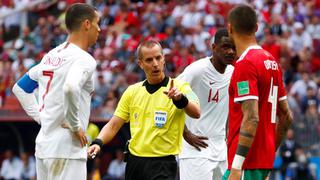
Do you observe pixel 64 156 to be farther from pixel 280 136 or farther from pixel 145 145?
pixel 280 136

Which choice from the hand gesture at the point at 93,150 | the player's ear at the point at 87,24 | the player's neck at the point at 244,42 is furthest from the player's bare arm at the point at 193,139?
the player's neck at the point at 244,42

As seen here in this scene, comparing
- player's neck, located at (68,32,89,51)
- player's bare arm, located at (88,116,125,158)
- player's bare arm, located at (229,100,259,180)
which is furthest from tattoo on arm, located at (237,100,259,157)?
player's neck, located at (68,32,89,51)

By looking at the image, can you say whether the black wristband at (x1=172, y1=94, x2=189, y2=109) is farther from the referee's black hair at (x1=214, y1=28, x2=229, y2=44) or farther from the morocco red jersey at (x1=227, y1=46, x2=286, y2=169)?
the referee's black hair at (x1=214, y1=28, x2=229, y2=44)

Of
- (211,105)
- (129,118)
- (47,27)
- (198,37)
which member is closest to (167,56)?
(198,37)

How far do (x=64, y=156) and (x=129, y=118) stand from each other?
971 mm

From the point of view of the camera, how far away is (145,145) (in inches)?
386

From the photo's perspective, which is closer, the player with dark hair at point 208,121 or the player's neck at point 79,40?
the player's neck at point 79,40

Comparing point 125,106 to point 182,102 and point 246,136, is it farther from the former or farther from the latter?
point 246,136

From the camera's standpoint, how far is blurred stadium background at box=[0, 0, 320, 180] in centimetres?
2147

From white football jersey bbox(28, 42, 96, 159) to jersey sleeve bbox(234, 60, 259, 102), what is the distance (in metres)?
1.58

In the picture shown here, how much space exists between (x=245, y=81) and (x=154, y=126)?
5.55 feet

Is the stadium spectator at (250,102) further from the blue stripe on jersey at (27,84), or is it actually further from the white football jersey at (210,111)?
the white football jersey at (210,111)

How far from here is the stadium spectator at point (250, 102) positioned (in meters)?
8.30

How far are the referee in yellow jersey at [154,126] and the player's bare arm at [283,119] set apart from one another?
1.00 metres
